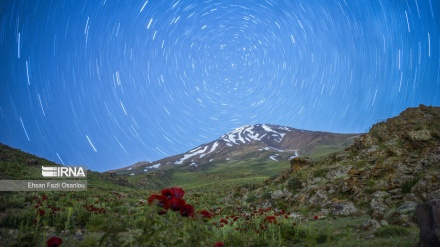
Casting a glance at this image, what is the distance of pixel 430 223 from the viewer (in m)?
5.02

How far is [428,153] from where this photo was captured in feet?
48.3

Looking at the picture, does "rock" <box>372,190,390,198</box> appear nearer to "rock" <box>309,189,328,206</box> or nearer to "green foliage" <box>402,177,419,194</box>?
"green foliage" <box>402,177,419,194</box>

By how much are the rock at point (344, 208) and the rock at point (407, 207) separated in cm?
193

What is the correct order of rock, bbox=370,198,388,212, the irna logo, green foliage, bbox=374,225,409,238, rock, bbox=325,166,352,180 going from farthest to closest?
rock, bbox=325,166,352,180
rock, bbox=370,198,388,212
the irna logo
green foliage, bbox=374,225,409,238

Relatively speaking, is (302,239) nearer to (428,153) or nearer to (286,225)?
(286,225)

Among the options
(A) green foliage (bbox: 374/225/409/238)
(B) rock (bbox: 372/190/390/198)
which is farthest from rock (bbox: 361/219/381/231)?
(B) rock (bbox: 372/190/390/198)

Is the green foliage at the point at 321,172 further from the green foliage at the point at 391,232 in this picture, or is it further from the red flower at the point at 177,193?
the red flower at the point at 177,193

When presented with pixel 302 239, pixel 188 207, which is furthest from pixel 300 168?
pixel 188 207

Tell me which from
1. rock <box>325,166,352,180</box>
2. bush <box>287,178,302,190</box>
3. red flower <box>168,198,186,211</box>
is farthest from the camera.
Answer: bush <box>287,178,302,190</box>

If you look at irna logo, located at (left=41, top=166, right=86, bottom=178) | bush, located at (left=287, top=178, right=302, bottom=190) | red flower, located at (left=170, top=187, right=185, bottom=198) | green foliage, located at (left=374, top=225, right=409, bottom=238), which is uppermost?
irna logo, located at (left=41, top=166, right=86, bottom=178)

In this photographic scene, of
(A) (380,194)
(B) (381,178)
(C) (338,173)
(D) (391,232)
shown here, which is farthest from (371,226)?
(C) (338,173)

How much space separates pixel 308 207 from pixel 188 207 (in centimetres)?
1279

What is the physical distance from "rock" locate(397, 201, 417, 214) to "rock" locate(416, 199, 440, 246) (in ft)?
17.2

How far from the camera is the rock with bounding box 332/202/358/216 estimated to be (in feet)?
38.5
